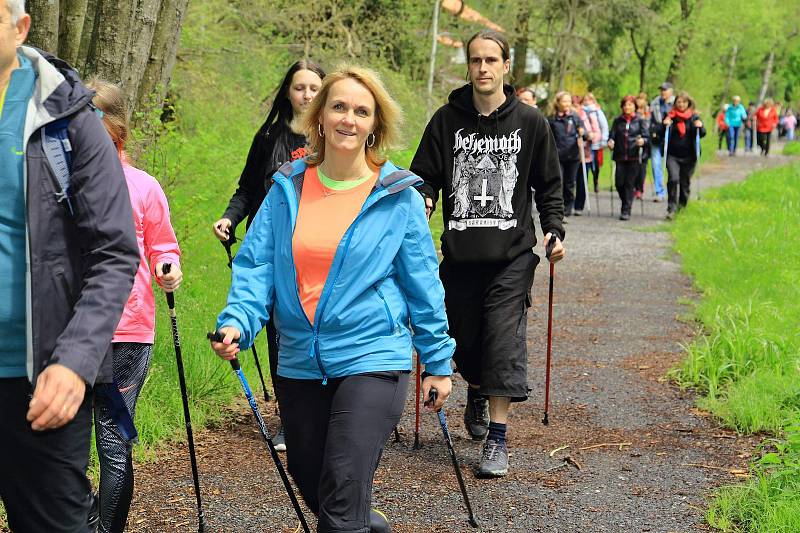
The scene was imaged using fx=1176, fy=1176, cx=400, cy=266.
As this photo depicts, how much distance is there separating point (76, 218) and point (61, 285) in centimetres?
17

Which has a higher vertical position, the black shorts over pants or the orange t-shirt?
the orange t-shirt

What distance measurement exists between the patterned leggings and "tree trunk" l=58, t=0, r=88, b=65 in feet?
15.1

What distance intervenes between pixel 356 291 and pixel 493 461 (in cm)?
229

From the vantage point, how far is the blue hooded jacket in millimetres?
3842

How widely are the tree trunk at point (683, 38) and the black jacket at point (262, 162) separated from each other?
39.1 meters

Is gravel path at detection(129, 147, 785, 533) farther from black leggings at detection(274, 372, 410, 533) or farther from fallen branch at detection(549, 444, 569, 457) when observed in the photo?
black leggings at detection(274, 372, 410, 533)

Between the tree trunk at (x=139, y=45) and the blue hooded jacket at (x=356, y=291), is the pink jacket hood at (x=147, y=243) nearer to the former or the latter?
the blue hooded jacket at (x=356, y=291)

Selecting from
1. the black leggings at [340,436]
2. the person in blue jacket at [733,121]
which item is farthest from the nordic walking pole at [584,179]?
the person in blue jacket at [733,121]

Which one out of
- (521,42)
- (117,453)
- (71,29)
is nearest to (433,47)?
(521,42)

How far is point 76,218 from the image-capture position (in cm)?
285

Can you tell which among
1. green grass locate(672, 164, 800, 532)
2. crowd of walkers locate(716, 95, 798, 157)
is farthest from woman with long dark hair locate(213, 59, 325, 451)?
crowd of walkers locate(716, 95, 798, 157)

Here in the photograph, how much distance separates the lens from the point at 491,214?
235 inches

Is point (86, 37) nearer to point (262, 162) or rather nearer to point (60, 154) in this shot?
point (262, 162)

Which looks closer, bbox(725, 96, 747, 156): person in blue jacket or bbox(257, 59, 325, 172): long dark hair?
bbox(257, 59, 325, 172): long dark hair
